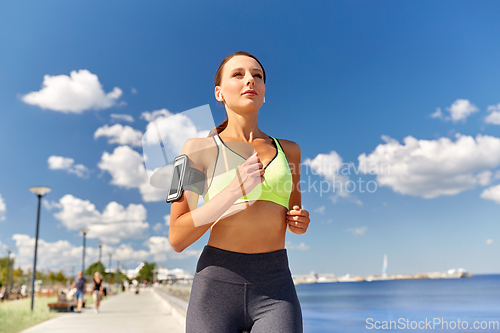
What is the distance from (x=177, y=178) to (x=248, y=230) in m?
0.32

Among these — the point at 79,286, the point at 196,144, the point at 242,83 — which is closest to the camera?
the point at 196,144

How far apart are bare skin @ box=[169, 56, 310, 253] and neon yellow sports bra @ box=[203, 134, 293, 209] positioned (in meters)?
0.03

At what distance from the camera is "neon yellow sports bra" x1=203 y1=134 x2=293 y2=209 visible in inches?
57.9

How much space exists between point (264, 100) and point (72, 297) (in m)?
21.0

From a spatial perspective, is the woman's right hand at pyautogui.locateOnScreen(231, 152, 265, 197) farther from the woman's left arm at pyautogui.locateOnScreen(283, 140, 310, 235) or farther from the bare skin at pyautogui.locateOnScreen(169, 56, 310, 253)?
the woman's left arm at pyautogui.locateOnScreen(283, 140, 310, 235)

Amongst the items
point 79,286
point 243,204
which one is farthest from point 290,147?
point 79,286

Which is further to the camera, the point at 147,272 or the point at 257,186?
the point at 147,272

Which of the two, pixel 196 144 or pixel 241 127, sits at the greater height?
pixel 241 127

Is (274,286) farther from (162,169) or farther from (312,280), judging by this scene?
(312,280)

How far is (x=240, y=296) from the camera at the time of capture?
1418 mm

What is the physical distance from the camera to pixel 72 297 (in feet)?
64.1

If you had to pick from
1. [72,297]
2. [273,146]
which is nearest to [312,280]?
[72,297]

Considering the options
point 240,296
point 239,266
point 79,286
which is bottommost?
point 79,286

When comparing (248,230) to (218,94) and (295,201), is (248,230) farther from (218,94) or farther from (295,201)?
(218,94)
